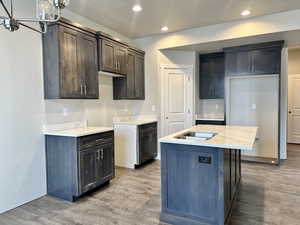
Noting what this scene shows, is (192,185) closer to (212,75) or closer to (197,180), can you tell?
(197,180)

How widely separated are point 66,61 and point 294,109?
6797 millimetres

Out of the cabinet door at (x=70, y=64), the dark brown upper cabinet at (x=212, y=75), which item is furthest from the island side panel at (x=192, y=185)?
the dark brown upper cabinet at (x=212, y=75)

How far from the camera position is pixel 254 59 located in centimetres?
452

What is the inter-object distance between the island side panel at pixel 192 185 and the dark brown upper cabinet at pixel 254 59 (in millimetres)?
3144

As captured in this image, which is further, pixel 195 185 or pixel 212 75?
pixel 212 75

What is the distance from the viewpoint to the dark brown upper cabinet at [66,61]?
2.94 metres

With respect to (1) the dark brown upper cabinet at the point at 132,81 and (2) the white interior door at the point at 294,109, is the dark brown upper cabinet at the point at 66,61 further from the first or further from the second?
(2) the white interior door at the point at 294,109

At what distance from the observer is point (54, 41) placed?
116 inches

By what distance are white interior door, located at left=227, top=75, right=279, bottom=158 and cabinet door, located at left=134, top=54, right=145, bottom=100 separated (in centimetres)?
205

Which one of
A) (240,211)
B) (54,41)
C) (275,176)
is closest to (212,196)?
(240,211)

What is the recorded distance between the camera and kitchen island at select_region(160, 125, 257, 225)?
2115 millimetres

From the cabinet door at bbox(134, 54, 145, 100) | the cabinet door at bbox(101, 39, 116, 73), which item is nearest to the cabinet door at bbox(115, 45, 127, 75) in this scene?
the cabinet door at bbox(101, 39, 116, 73)

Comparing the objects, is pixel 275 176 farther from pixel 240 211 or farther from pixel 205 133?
pixel 205 133

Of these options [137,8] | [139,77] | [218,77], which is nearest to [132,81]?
[139,77]
